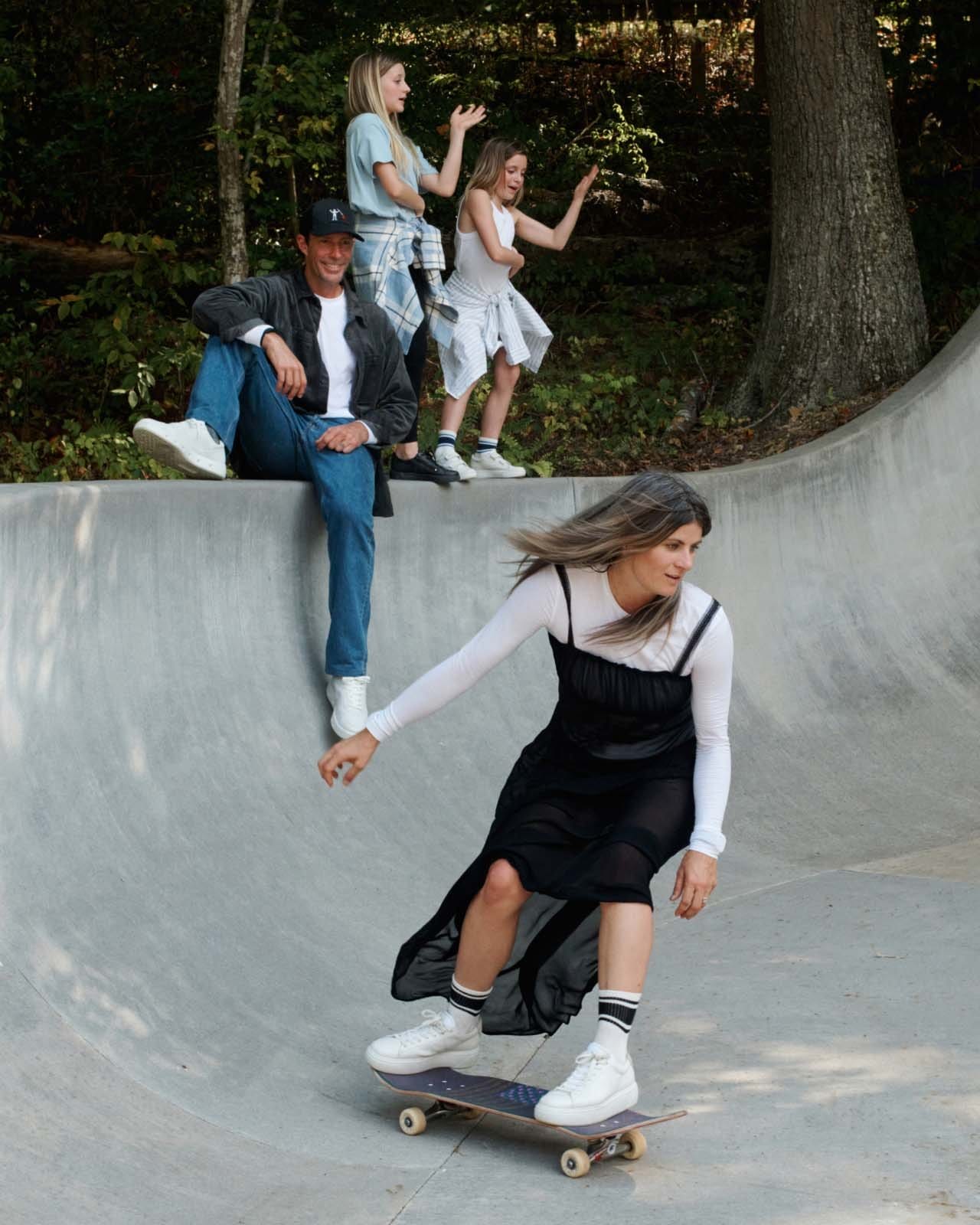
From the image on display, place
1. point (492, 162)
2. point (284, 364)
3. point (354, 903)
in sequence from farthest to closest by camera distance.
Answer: point (492, 162) < point (284, 364) < point (354, 903)

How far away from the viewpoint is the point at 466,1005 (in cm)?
337

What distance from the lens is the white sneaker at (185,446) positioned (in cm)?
504

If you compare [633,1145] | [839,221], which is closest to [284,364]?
[633,1145]

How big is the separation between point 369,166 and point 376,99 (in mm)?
289

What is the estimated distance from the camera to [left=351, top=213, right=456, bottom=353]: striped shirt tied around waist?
6.46 metres

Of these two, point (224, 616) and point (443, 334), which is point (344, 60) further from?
point (224, 616)

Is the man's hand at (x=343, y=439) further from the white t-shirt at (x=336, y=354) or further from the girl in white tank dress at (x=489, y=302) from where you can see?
the girl in white tank dress at (x=489, y=302)

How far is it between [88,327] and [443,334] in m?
5.42

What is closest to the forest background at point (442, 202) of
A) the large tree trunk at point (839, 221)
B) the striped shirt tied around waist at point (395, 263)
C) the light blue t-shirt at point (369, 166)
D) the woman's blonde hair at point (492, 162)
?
the large tree trunk at point (839, 221)

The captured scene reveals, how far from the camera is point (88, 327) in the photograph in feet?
37.3

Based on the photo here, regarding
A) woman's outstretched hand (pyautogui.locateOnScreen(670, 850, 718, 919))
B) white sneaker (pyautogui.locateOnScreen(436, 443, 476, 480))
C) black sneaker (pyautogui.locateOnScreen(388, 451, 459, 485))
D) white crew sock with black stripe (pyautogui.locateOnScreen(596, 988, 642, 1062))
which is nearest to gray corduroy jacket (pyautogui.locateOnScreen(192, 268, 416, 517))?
black sneaker (pyautogui.locateOnScreen(388, 451, 459, 485))

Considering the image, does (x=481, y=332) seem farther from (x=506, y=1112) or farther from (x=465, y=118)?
(x=506, y=1112)

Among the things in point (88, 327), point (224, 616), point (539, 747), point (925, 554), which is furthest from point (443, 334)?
point (88, 327)

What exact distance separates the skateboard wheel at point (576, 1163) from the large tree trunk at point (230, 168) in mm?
7180
